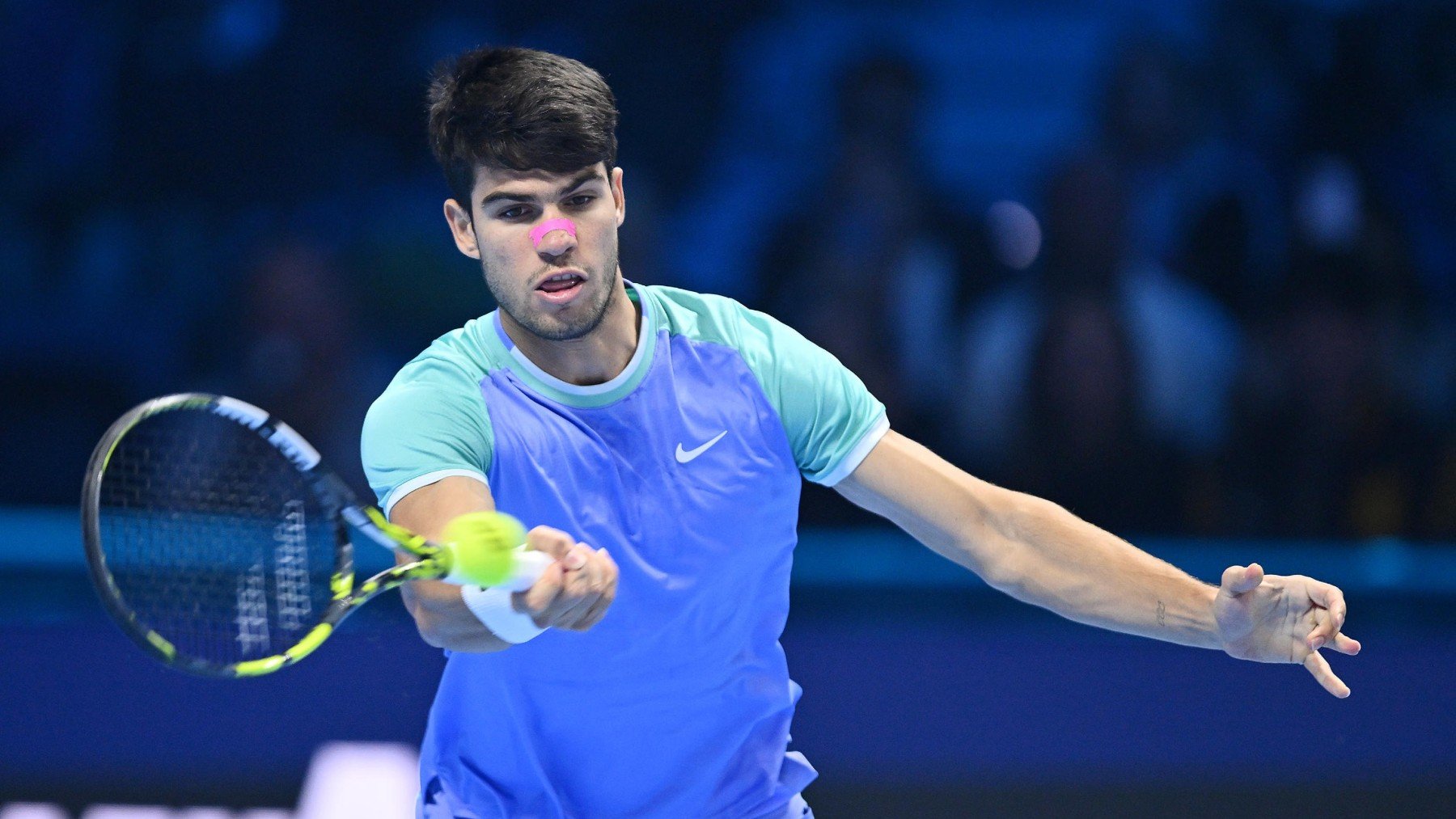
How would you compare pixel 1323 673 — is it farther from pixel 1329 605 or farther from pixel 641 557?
pixel 641 557

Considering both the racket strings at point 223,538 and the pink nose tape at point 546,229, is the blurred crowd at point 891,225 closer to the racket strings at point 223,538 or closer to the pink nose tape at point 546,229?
the racket strings at point 223,538

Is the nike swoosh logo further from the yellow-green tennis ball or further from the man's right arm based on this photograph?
the yellow-green tennis ball

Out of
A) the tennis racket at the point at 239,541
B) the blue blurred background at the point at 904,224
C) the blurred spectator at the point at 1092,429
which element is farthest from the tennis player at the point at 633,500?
the blurred spectator at the point at 1092,429

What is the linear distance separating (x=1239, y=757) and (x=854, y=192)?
284cm

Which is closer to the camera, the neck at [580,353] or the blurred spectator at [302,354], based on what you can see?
the neck at [580,353]

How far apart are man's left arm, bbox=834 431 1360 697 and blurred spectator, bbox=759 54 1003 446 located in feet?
11.1

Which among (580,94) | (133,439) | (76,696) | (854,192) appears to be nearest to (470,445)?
(580,94)

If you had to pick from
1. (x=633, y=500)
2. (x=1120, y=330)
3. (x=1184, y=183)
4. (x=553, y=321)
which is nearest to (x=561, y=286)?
(x=553, y=321)

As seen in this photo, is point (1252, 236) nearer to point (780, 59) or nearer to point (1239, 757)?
point (780, 59)

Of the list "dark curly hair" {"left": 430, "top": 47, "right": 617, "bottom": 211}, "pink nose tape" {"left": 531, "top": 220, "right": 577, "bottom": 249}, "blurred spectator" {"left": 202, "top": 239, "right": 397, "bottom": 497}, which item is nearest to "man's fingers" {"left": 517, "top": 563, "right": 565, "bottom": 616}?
"pink nose tape" {"left": 531, "top": 220, "right": 577, "bottom": 249}

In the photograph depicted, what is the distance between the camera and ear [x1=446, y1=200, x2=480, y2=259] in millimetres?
3084

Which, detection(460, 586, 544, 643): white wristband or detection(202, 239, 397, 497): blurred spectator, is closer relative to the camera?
detection(460, 586, 544, 643): white wristband

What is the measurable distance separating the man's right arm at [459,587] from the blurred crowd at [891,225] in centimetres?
386

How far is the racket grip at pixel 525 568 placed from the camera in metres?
2.38
